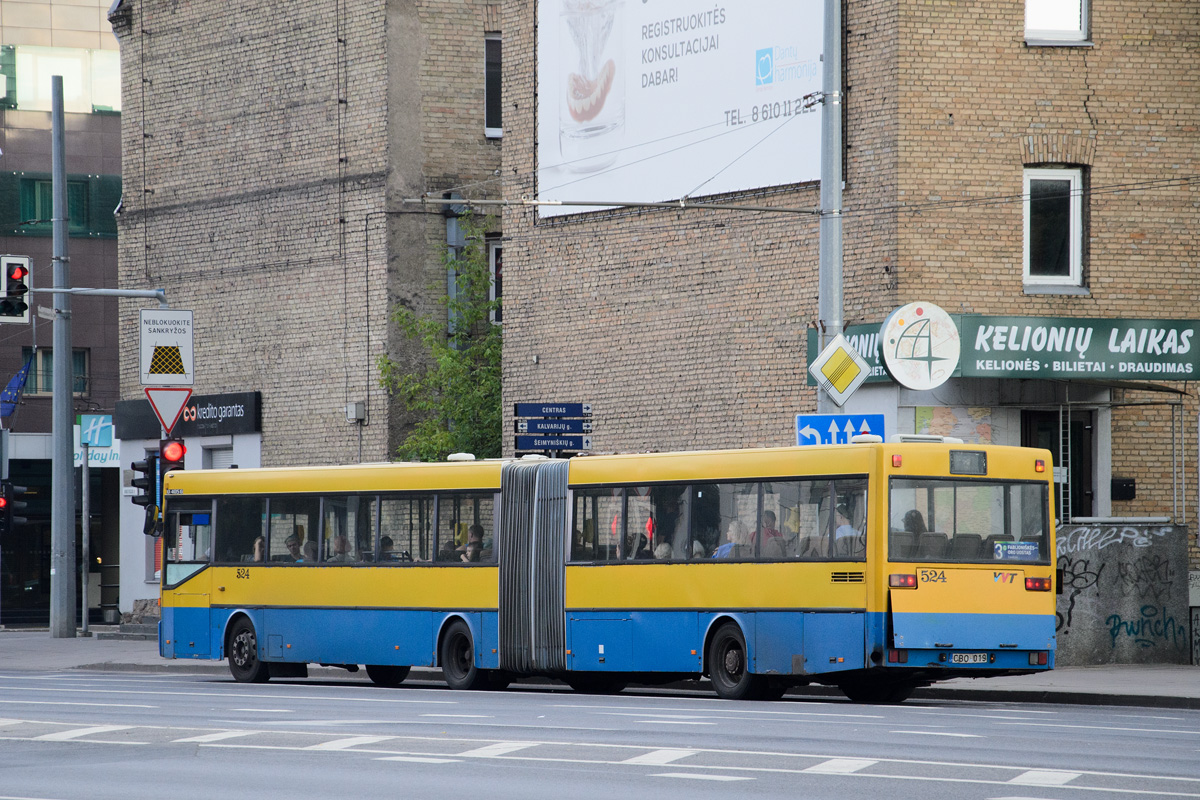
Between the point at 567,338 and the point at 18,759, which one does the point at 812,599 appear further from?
the point at 567,338

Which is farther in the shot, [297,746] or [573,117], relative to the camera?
[573,117]

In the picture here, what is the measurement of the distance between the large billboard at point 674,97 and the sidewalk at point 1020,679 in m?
7.78

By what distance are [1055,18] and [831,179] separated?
6.49 meters

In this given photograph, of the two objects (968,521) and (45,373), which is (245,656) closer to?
(968,521)

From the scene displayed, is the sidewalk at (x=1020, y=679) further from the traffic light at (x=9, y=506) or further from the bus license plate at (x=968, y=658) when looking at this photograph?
the traffic light at (x=9, y=506)

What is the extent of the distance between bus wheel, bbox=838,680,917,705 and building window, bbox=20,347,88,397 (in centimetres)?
3618

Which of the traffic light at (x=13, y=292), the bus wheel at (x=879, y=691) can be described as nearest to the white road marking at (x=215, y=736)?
the bus wheel at (x=879, y=691)

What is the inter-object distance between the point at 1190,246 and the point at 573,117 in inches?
393

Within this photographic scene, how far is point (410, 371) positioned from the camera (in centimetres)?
3488

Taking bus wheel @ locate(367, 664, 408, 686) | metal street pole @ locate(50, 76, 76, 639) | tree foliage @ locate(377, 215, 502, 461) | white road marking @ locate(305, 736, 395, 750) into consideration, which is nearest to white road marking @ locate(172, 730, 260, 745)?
white road marking @ locate(305, 736, 395, 750)

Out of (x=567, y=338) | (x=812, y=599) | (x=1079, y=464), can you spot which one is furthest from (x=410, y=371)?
(x=812, y=599)

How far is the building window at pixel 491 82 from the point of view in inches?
1420

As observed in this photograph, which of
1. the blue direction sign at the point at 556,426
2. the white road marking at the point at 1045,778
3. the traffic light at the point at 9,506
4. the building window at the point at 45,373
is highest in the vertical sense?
the building window at the point at 45,373

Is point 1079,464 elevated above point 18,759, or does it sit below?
above
